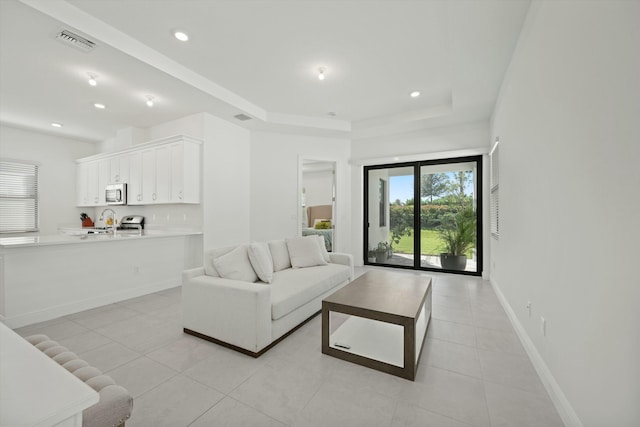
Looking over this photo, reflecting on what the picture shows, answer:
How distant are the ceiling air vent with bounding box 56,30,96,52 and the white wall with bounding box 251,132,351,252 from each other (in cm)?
274

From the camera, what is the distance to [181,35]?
2.69 m

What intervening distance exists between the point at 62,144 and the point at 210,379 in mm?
6911

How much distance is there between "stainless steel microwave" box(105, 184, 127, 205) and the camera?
198 inches

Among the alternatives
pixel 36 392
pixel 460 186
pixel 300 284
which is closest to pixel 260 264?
pixel 300 284

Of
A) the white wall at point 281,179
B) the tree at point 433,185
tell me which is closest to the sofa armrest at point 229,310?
the white wall at point 281,179

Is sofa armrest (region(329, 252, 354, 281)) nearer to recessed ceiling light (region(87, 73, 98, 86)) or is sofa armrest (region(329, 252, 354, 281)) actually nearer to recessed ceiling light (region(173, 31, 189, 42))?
recessed ceiling light (region(173, 31, 189, 42))

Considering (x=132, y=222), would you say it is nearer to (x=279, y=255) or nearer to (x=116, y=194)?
(x=116, y=194)

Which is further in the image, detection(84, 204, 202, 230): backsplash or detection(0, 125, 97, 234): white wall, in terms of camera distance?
detection(0, 125, 97, 234): white wall

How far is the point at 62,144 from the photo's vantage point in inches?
235

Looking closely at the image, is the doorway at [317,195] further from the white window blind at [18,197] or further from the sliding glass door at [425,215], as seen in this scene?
the white window blind at [18,197]

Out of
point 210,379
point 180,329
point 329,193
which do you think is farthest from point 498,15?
point 329,193

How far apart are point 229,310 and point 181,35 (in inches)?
106

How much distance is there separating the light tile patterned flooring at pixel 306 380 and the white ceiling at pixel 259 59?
2.80 metres

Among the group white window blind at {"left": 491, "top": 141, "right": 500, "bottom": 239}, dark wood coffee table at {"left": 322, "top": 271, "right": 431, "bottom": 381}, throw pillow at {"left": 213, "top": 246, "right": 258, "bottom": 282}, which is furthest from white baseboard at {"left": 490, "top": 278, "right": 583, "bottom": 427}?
throw pillow at {"left": 213, "top": 246, "right": 258, "bottom": 282}
